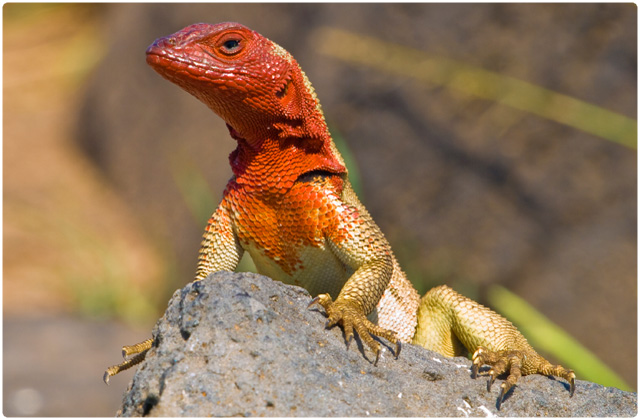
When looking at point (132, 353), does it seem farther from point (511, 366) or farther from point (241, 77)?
point (511, 366)

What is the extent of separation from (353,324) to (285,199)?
86cm

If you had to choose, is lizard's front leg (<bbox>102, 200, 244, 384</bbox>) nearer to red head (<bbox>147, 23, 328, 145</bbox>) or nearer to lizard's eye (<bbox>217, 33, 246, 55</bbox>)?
red head (<bbox>147, 23, 328, 145</bbox>)

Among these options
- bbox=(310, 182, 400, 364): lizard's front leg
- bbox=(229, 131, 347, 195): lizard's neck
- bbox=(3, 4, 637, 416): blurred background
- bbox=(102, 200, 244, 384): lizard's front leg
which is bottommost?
bbox=(310, 182, 400, 364): lizard's front leg

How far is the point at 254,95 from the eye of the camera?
137 inches

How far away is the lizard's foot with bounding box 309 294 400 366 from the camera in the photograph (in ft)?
9.60

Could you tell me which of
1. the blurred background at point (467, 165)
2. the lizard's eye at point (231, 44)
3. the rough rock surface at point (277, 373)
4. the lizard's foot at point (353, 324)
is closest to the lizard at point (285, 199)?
the lizard's eye at point (231, 44)

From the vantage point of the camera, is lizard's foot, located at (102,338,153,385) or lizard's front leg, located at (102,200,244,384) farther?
lizard's front leg, located at (102,200,244,384)

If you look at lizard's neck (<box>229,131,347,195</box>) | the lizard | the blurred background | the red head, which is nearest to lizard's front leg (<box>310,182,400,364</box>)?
the lizard

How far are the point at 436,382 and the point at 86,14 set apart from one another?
62.4 ft

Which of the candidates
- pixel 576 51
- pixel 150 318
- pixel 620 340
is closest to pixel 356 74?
pixel 576 51

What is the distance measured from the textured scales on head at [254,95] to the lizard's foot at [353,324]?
2.56ft

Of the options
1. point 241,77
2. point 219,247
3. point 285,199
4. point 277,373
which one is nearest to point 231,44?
point 241,77

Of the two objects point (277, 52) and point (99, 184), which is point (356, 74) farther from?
point (99, 184)

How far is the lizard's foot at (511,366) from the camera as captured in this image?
10.2 feet
